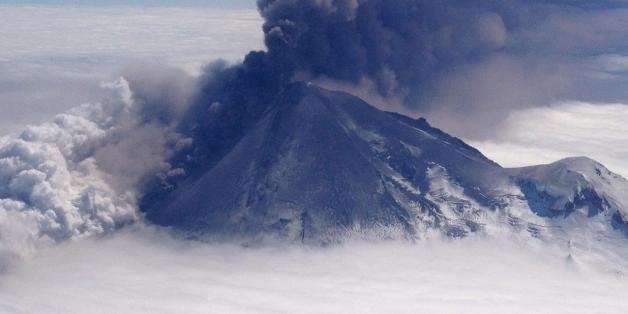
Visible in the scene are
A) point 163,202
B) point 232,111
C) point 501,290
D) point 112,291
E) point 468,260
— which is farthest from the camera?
point 232,111

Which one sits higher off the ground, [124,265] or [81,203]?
[81,203]

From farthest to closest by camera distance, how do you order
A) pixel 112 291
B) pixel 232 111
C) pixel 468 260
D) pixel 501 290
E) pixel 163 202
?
pixel 232 111 < pixel 163 202 < pixel 468 260 < pixel 501 290 < pixel 112 291

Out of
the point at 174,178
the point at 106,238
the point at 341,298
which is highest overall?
the point at 174,178

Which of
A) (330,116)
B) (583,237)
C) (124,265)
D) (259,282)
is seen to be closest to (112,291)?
(124,265)

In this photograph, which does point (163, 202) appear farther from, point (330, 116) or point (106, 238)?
point (330, 116)

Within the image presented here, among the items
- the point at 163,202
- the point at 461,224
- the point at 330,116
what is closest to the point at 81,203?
the point at 163,202

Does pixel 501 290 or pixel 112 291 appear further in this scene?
pixel 501 290
